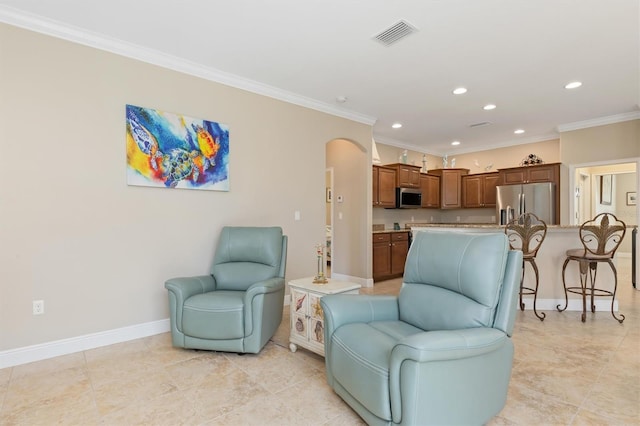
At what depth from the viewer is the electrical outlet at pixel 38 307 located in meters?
2.69

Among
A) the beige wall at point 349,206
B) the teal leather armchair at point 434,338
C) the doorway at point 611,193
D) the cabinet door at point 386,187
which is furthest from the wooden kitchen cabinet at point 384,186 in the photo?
the doorway at point 611,193

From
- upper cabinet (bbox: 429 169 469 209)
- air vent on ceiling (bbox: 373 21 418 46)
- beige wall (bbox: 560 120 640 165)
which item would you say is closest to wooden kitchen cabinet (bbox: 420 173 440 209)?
upper cabinet (bbox: 429 169 469 209)

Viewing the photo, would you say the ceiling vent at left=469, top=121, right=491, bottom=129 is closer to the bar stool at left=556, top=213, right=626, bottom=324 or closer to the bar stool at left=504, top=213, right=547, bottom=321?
the bar stool at left=504, top=213, right=547, bottom=321

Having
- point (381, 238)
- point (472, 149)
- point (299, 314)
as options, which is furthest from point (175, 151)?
point (472, 149)

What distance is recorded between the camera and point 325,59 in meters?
3.37

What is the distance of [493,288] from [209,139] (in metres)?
Answer: 3.02

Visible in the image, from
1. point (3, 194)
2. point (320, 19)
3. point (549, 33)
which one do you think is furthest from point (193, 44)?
point (549, 33)

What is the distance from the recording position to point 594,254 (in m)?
3.63

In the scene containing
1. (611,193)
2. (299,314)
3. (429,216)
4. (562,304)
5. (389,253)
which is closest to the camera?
(299,314)

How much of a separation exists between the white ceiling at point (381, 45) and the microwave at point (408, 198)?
1998mm

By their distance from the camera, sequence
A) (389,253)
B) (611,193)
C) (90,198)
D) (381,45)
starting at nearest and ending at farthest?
(90,198) → (381,45) → (389,253) → (611,193)

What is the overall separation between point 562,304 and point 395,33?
3778 mm

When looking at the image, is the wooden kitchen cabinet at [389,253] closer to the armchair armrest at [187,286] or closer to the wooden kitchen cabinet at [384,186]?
the wooden kitchen cabinet at [384,186]

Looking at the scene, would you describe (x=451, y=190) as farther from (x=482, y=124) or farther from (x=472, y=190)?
(x=482, y=124)
